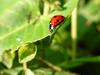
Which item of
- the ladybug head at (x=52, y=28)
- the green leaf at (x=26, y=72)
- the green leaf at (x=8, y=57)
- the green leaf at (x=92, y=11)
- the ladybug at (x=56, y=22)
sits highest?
the green leaf at (x=92, y=11)

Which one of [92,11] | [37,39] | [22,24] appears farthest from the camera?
[92,11]

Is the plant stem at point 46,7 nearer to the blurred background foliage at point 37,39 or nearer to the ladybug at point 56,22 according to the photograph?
the blurred background foliage at point 37,39

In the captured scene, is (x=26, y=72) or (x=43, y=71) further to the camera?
(x=43, y=71)

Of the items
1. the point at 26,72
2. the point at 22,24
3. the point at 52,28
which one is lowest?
the point at 26,72

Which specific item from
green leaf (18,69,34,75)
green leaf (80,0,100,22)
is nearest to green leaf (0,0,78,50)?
green leaf (18,69,34,75)

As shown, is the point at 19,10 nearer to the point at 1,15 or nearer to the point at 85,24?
the point at 1,15

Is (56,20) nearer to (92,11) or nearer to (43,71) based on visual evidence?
(43,71)

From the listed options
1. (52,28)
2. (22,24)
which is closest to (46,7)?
(22,24)

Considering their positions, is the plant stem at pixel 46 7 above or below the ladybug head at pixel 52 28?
above

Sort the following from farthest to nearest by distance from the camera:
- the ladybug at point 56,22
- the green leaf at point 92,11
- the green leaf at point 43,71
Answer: the green leaf at point 92,11 → the green leaf at point 43,71 → the ladybug at point 56,22

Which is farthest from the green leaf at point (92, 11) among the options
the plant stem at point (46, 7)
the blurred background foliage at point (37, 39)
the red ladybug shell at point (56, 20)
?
the red ladybug shell at point (56, 20)

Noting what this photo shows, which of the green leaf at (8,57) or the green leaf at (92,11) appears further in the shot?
the green leaf at (92,11)

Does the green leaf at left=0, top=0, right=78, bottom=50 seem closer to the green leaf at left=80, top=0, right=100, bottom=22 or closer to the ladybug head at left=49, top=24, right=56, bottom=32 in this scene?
the ladybug head at left=49, top=24, right=56, bottom=32
